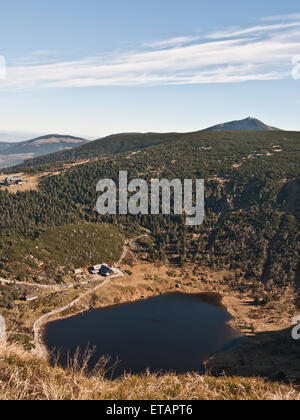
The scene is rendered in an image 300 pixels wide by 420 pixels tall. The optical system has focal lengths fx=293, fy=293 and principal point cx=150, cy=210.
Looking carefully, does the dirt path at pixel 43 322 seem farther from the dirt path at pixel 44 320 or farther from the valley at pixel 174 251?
the valley at pixel 174 251

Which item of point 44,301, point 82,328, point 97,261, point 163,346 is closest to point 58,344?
point 82,328

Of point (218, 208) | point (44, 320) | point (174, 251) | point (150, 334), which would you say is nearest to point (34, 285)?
point (44, 320)

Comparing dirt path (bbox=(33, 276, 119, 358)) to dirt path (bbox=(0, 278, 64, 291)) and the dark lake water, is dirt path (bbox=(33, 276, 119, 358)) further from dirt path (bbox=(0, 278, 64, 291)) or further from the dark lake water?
dirt path (bbox=(0, 278, 64, 291))

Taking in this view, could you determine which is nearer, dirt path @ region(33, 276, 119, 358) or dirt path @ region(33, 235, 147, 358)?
dirt path @ region(33, 276, 119, 358)

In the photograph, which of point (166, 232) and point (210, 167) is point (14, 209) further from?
point (210, 167)

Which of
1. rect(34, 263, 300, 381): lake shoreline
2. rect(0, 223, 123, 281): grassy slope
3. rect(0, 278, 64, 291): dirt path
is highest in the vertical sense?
rect(0, 223, 123, 281): grassy slope

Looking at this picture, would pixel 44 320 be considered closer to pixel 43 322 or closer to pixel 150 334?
pixel 43 322

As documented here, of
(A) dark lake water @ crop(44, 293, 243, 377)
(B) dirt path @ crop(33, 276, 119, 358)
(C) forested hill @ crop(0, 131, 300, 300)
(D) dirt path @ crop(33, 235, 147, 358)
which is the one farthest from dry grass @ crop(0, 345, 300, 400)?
(C) forested hill @ crop(0, 131, 300, 300)
